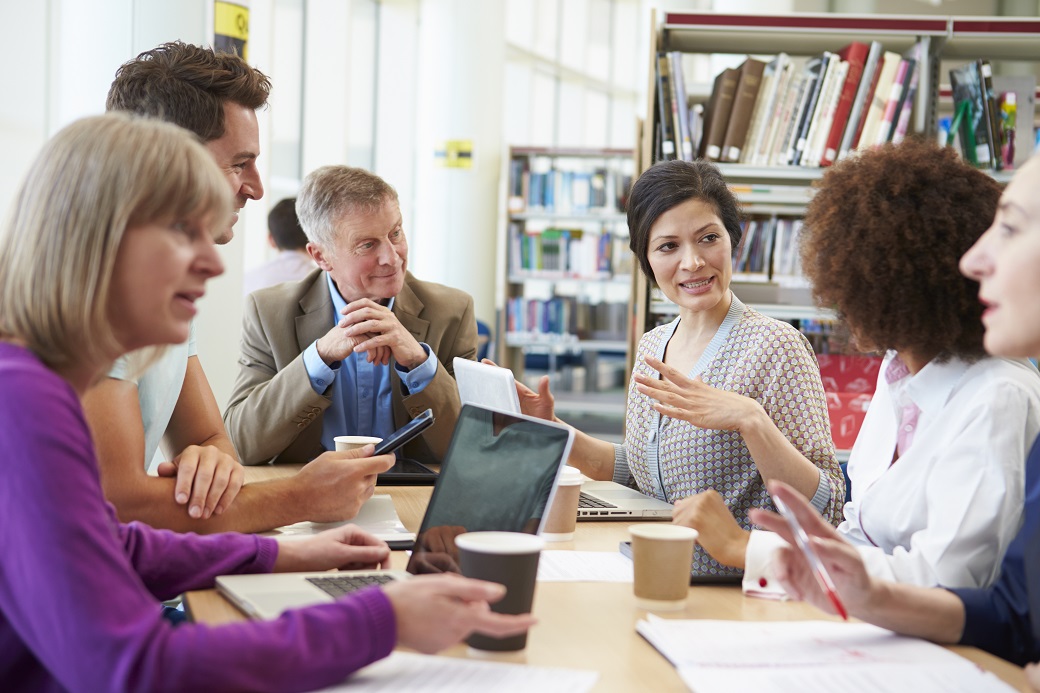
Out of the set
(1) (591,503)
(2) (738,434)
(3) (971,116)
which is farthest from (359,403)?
(3) (971,116)

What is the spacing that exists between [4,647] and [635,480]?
160 centimetres

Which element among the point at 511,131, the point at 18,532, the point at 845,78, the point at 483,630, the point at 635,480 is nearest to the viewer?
the point at 18,532

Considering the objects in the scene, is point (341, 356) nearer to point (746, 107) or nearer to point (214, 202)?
point (214, 202)

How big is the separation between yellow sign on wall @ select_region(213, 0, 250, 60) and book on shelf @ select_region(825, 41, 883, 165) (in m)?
2.01

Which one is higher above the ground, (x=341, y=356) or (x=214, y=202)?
(x=214, y=202)

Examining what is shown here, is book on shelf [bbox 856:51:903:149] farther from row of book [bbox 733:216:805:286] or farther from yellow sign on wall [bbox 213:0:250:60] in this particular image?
yellow sign on wall [bbox 213:0:250:60]

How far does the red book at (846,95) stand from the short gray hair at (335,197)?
1.60 metres

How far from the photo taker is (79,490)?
856 millimetres

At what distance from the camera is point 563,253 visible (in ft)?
23.8

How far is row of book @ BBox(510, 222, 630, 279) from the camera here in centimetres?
723

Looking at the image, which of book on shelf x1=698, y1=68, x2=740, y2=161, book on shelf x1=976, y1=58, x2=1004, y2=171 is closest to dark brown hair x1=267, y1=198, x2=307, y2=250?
book on shelf x1=698, y1=68, x2=740, y2=161

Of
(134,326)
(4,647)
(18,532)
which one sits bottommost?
(4,647)

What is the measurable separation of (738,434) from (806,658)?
104 cm

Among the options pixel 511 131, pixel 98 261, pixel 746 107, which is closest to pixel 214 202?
pixel 98 261
